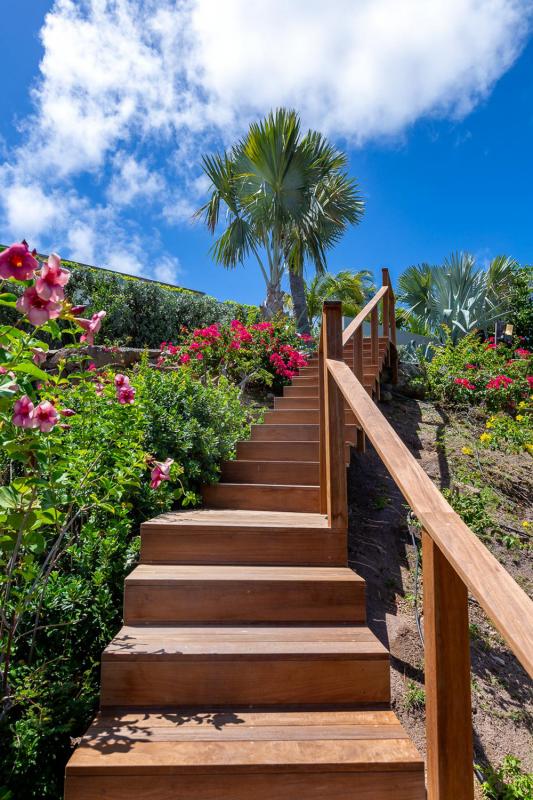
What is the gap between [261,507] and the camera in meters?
3.21

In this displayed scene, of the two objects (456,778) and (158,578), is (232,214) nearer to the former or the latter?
(158,578)

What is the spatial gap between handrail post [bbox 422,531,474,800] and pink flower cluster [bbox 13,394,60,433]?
1129 mm

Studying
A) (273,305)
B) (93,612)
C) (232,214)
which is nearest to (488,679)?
(93,612)

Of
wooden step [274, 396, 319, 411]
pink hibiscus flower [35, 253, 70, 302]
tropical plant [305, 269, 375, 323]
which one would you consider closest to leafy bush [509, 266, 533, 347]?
tropical plant [305, 269, 375, 323]

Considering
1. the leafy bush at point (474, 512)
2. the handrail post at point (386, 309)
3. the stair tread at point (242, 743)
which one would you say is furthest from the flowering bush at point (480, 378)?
the stair tread at point (242, 743)

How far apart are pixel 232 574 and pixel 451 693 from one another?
4.07 ft

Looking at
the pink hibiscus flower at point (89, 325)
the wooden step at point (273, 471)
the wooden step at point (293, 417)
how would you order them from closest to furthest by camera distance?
the pink hibiscus flower at point (89, 325)
the wooden step at point (273, 471)
the wooden step at point (293, 417)

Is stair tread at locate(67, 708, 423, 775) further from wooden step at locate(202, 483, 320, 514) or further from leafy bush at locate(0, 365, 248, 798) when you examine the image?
wooden step at locate(202, 483, 320, 514)

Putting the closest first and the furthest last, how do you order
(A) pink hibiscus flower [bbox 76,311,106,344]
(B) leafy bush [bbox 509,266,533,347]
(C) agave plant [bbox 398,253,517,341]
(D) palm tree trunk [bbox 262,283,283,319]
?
(A) pink hibiscus flower [bbox 76,311,106,344]
(D) palm tree trunk [bbox 262,283,283,319]
(C) agave plant [bbox 398,253,517,341]
(B) leafy bush [bbox 509,266,533,347]

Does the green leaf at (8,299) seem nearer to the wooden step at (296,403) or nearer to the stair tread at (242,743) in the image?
the stair tread at (242,743)

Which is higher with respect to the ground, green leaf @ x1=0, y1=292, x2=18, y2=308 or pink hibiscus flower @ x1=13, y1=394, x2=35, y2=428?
green leaf @ x1=0, y1=292, x2=18, y2=308

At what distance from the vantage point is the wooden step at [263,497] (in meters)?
3.17

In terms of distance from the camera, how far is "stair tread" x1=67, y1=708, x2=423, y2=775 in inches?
57.8

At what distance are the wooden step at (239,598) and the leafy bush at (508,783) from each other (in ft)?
2.87
